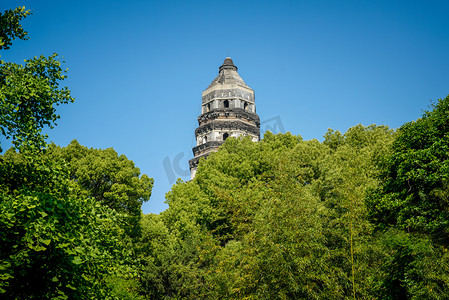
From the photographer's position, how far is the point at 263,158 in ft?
99.0

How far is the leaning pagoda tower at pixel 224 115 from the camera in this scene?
4088cm

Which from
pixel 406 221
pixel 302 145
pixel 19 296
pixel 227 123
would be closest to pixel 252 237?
pixel 406 221

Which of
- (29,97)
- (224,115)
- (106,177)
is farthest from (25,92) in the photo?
(224,115)

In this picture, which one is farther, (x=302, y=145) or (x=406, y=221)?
(x=302, y=145)

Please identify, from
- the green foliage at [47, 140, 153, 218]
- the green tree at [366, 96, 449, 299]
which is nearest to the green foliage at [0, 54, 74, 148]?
the green tree at [366, 96, 449, 299]

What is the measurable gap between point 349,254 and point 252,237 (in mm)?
2960

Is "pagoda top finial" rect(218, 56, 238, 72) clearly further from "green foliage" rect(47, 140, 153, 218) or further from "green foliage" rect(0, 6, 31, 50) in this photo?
"green foliage" rect(0, 6, 31, 50)

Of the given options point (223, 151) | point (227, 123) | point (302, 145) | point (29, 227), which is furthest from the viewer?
point (227, 123)

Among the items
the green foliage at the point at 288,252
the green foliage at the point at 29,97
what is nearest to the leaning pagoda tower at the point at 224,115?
the green foliage at the point at 288,252

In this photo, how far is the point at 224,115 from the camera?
41625mm

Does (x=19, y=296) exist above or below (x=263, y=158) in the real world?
below

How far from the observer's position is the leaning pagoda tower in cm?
4088

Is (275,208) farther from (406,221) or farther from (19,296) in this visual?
(19,296)

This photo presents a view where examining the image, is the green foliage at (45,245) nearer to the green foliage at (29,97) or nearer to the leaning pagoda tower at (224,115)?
the green foliage at (29,97)
